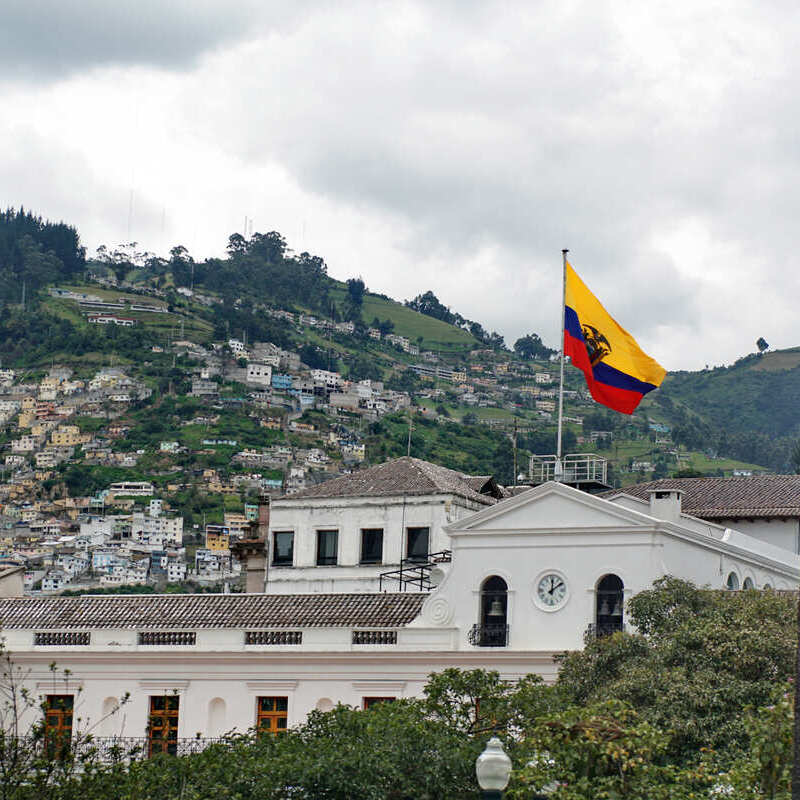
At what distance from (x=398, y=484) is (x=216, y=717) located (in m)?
14.2

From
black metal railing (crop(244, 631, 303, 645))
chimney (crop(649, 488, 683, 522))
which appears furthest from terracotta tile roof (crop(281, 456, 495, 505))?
black metal railing (crop(244, 631, 303, 645))

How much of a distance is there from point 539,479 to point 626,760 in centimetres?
2350

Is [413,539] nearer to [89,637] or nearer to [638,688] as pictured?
[89,637]

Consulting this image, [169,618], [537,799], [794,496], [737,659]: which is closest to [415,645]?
[169,618]

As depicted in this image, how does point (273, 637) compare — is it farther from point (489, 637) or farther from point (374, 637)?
point (489, 637)

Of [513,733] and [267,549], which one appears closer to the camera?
[513,733]

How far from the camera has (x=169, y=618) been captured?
157ft

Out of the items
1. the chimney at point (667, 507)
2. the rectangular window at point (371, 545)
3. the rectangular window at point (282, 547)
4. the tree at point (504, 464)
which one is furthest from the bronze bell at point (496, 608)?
the tree at point (504, 464)

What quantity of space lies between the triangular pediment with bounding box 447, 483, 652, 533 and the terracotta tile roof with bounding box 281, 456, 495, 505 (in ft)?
35.2

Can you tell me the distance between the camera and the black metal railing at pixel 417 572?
52.0 meters

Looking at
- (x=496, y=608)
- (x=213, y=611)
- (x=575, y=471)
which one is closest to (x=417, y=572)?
(x=575, y=471)

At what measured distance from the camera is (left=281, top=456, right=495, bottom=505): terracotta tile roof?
57.1 m

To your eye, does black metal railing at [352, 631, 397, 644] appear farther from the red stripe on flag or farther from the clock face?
the red stripe on flag

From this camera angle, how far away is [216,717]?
45625mm
